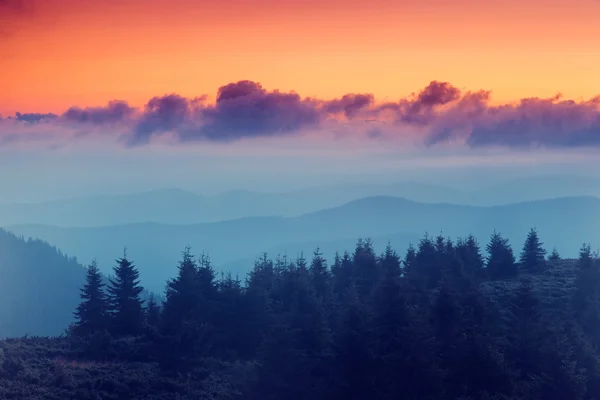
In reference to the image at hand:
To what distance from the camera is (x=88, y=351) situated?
148 ft

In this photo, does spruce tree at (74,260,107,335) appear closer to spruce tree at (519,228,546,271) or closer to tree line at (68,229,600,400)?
tree line at (68,229,600,400)

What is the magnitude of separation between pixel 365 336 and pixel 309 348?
12.2ft

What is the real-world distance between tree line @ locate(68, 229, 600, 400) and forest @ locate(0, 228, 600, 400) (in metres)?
0.07

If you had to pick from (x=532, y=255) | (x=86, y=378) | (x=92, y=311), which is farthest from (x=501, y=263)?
(x=86, y=378)

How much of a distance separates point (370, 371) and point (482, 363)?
5690 millimetres

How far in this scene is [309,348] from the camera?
1585 inches

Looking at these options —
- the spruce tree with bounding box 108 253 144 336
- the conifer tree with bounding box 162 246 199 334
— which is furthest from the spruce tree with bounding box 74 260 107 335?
the conifer tree with bounding box 162 246 199 334

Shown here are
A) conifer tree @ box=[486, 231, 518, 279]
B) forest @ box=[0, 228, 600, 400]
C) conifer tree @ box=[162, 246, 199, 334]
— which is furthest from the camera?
conifer tree @ box=[486, 231, 518, 279]

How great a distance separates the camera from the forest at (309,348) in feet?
122

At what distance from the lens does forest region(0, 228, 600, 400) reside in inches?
1465

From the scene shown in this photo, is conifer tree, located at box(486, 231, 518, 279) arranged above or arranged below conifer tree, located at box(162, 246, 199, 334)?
above

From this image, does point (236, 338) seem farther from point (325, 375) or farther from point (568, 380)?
point (568, 380)

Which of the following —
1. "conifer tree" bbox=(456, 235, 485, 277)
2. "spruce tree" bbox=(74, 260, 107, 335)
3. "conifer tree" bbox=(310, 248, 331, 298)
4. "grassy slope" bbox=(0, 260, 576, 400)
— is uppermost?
"conifer tree" bbox=(456, 235, 485, 277)

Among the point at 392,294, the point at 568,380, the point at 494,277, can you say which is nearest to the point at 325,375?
the point at 392,294
